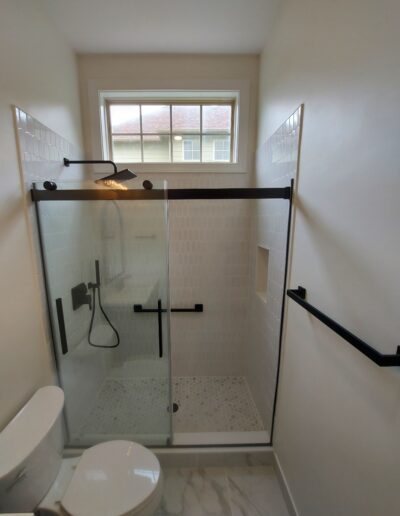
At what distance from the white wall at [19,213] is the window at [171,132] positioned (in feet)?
2.31

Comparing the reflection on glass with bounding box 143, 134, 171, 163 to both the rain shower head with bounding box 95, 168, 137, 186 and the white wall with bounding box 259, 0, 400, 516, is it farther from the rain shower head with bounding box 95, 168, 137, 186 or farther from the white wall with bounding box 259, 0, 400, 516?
the white wall with bounding box 259, 0, 400, 516

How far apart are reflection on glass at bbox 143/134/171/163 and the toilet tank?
199 centimetres

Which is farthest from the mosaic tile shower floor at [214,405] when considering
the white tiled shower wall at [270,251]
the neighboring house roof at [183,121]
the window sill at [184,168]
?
the neighboring house roof at [183,121]

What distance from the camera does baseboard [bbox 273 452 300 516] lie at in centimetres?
121

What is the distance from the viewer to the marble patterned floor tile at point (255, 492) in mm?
1289

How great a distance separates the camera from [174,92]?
6.45 feet

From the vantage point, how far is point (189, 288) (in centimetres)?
222

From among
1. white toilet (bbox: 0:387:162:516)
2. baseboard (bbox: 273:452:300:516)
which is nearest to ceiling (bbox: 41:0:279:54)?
white toilet (bbox: 0:387:162:516)

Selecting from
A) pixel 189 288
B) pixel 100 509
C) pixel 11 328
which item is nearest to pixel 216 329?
pixel 189 288

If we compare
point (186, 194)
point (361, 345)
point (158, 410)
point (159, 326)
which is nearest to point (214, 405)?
point (158, 410)

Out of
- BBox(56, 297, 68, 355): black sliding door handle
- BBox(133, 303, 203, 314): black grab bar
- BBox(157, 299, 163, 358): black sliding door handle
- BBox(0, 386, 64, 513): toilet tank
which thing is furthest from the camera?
BBox(133, 303, 203, 314): black grab bar

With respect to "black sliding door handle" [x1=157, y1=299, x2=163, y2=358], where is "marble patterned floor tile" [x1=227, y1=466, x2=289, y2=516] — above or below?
below

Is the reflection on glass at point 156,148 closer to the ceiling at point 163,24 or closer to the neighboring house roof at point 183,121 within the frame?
the neighboring house roof at point 183,121

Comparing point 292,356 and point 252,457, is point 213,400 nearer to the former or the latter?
point 252,457
